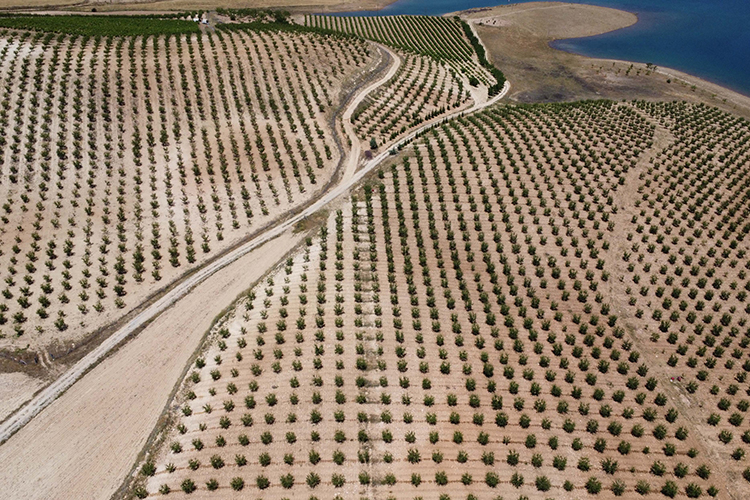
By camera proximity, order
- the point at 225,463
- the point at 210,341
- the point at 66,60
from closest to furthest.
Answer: the point at 225,463
the point at 210,341
the point at 66,60

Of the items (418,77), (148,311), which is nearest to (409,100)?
(418,77)

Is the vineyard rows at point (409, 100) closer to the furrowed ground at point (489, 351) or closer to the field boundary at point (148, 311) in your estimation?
the furrowed ground at point (489, 351)

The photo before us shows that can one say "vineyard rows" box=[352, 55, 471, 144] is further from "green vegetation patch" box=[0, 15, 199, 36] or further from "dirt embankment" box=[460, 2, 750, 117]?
"green vegetation patch" box=[0, 15, 199, 36]

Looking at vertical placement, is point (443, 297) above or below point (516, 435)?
above

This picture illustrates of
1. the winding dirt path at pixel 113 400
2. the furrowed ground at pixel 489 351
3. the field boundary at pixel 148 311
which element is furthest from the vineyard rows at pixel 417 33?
the winding dirt path at pixel 113 400

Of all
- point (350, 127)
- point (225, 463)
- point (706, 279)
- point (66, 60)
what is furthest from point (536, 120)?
point (66, 60)

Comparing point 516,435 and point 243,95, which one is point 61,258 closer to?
point 243,95

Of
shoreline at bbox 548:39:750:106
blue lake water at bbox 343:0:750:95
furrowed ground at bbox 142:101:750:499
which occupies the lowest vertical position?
furrowed ground at bbox 142:101:750:499

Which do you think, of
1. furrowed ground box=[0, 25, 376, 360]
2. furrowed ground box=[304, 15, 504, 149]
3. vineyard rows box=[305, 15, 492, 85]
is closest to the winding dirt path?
furrowed ground box=[0, 25, 376, 360]
